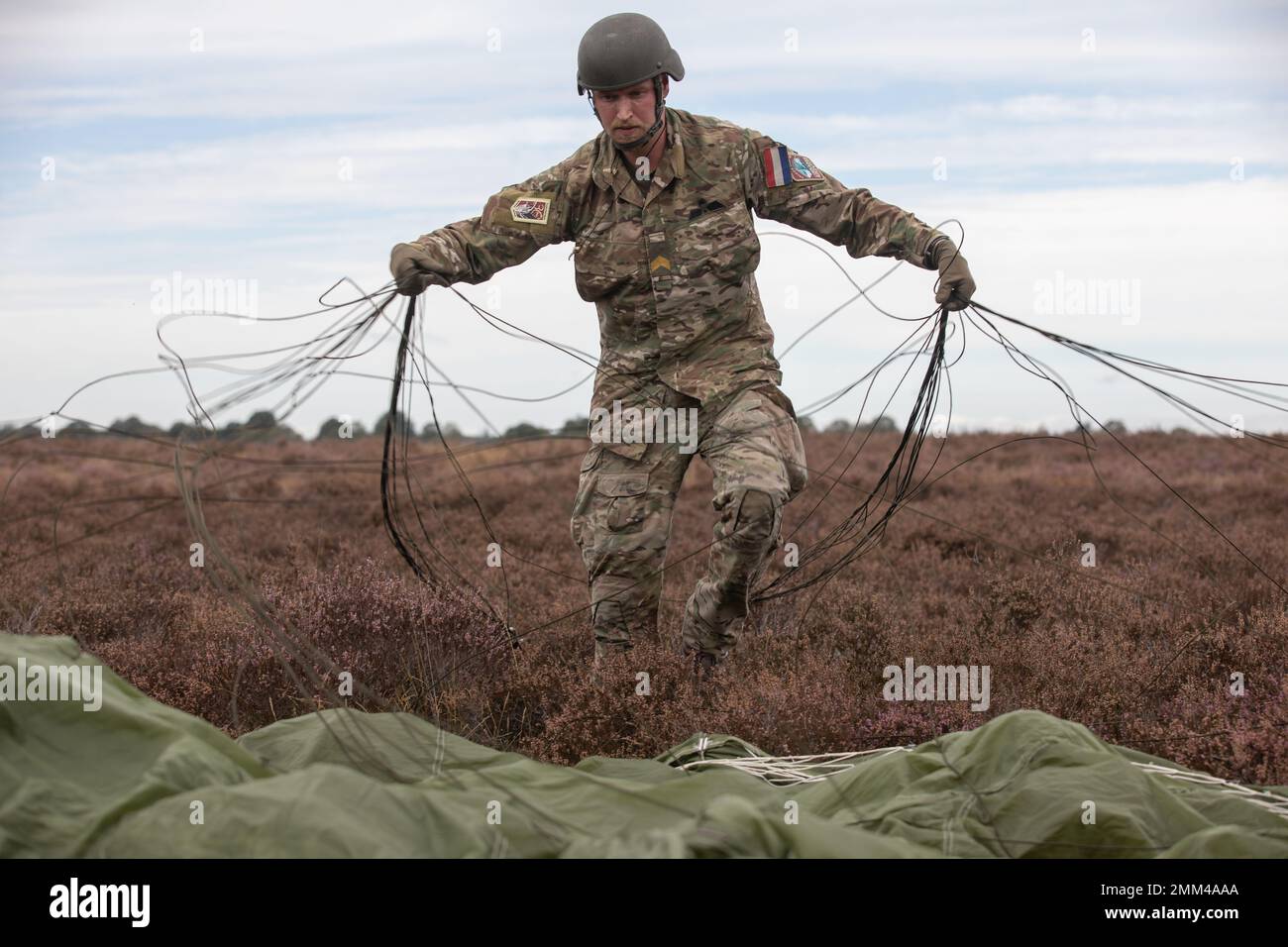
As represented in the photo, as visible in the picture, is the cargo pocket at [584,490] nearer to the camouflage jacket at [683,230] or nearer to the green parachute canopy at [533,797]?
the camouflage jacket at [683,230]

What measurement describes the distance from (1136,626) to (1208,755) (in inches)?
83.7

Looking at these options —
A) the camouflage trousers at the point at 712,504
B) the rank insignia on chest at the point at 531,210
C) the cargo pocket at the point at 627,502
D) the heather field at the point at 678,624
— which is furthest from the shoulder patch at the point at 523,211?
the cargo pocket at the point at 627,502

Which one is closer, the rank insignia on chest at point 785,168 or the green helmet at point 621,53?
the green helmet at point 621,53

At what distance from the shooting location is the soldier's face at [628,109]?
551 cm

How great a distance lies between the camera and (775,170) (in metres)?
5.75

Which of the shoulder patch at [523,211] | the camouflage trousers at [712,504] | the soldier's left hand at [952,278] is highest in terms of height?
the shoulder patch at [523,211]

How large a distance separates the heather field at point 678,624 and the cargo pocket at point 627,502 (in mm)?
558

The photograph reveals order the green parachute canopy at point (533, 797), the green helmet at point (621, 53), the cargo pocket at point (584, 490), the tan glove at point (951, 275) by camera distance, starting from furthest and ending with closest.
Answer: the cargo pocket at point (584, 490) < the green helmet at point (621, 53) < the tan glove at point (951, 275) < the green parachute canopy at point (533, 797)

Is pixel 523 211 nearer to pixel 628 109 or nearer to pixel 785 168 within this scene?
pixel 628 109

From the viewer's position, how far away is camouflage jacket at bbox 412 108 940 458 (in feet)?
18.6
